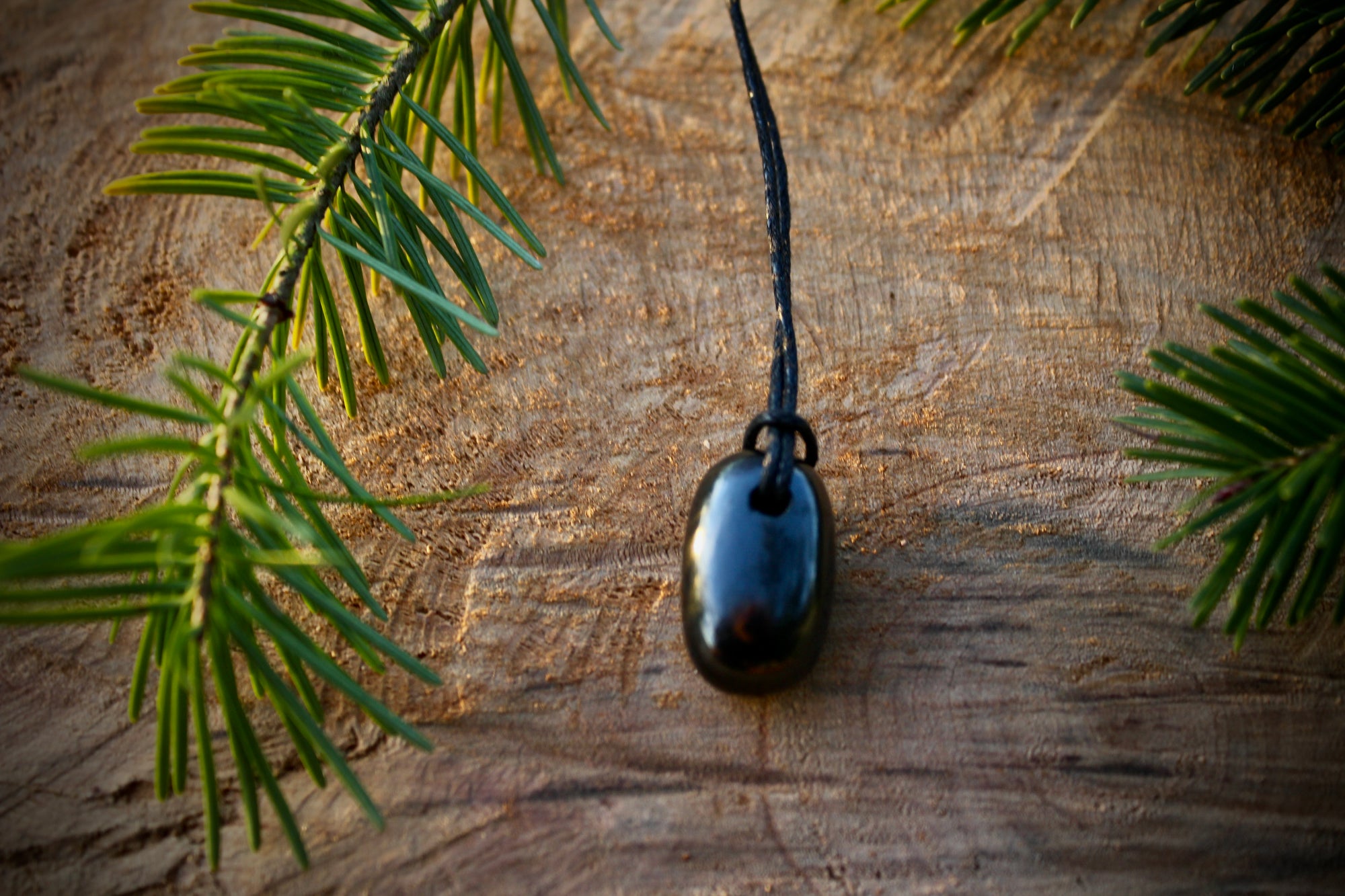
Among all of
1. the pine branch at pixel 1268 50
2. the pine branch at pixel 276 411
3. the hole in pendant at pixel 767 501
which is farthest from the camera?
the pine branch at pixel 1268 50

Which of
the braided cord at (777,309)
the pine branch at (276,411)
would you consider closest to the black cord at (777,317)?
the braided cord at (777,309)

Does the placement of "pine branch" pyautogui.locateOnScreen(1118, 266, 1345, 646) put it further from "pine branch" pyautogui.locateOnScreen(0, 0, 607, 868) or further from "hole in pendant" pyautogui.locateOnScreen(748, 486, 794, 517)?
"pine branch" pyautogui.locateOnScreen(0, 0, 607, 868)

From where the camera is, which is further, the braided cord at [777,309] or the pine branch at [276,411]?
the braided cord at [777,309]

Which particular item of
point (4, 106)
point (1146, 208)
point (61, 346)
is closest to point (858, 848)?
point (1146, 208)

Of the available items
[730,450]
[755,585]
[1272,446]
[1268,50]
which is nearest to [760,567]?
[755,585]

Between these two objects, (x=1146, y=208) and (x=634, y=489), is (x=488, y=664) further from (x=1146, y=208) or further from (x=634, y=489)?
(x=1146, y=208)

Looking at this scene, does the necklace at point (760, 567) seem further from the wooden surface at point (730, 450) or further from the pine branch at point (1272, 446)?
the pine branch at point (1272, 446)

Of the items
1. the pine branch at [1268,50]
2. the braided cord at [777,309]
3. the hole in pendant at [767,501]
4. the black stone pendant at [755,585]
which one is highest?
the pine branch at [1268,50]
